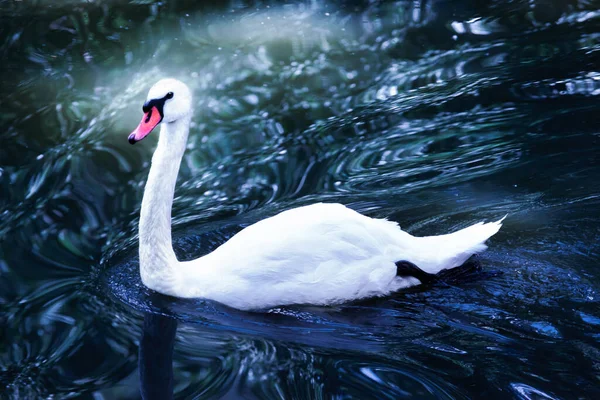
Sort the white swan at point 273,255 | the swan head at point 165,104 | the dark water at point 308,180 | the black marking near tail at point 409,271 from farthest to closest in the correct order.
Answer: the black marking near tail at point 409,271, the swan head at point 165,104, the white swan at point 273,255, the dark water at point 308,180

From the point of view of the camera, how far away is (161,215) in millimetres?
4848

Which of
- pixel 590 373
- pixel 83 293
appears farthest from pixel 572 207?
pixel 83 293

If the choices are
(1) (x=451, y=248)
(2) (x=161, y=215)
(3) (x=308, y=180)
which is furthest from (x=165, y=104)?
(3) (x=308, y=180)

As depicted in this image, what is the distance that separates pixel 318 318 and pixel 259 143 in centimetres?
287

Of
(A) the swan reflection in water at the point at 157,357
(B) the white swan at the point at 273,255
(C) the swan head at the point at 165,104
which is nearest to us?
(A) the swan reflection in water at the point at 157,357

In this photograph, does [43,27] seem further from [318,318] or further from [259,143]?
[318,318]

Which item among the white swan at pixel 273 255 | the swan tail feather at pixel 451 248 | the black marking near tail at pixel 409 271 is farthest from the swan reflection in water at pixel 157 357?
the swan tail feather at pixel 451 248

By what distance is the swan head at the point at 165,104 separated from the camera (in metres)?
4.75

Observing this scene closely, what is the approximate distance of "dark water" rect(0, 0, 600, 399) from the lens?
420 cm

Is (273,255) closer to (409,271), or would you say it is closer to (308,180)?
(409,271)

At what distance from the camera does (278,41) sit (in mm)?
9609

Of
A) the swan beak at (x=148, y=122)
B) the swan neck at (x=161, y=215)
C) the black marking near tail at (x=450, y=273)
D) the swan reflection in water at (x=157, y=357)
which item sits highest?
the swan beak at (x=148, y=122)

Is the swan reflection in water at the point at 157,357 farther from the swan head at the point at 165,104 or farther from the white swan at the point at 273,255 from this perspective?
the swan head at the point at 165,104

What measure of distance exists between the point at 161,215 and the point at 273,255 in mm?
674
